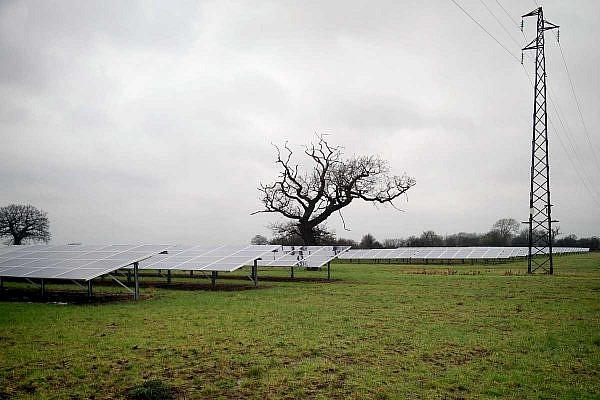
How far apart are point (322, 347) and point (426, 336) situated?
8.59 ft

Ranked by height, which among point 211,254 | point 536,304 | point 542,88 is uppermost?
point 542,88

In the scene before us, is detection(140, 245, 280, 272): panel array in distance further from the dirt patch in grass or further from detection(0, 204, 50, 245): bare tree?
detection(0, 204, 50, 245): bare tree

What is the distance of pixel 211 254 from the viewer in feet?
85.5

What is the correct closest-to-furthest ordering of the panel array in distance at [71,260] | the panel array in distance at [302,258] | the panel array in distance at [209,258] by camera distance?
the panel array in distance at [71,260], the panel array in distance at [209,258], the panel array in distance at [302,258]

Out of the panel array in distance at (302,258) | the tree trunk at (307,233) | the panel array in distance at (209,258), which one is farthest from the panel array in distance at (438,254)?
the panel array in distance at (209,258)

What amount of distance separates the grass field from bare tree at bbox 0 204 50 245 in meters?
59.1

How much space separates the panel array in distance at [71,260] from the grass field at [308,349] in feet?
5.38

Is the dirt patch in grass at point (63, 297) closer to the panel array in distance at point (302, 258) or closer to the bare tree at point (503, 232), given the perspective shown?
the panel array in distance at point (302, 258)

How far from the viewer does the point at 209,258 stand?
24.8 meters

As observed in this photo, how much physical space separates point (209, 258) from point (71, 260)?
6822 millimetres

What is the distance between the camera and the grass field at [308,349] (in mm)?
7090

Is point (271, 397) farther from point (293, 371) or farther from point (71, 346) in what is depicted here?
point (71, 346)

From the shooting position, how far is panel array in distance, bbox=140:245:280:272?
2242 centimetres

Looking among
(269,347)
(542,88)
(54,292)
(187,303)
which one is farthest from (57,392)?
(542,88)
